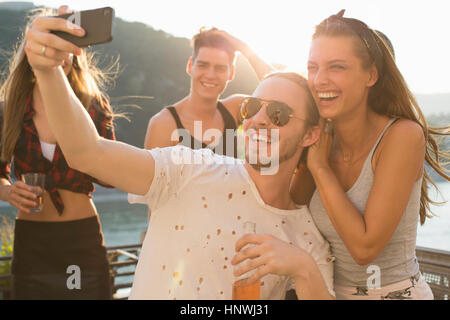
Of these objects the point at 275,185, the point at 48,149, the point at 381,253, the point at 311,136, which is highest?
the point at 311,136

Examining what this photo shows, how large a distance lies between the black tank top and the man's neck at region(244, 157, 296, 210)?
1.23m

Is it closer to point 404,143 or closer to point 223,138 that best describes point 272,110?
point 404,143

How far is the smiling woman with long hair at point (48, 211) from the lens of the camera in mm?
2621

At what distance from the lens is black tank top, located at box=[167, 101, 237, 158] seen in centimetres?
330

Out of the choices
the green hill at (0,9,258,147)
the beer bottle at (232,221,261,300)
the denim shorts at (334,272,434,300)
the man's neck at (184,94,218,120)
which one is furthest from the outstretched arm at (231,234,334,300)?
the green hill at (0,9,258,147)

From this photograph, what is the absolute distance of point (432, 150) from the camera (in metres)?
2.48

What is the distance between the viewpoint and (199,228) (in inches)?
70.2

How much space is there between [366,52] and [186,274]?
141 centimetres

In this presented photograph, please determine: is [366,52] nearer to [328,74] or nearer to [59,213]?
[328,74]

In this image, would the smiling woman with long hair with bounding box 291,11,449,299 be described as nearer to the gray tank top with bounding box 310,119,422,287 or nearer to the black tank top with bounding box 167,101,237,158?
the gray tank top with bounding box 310,119,422,287

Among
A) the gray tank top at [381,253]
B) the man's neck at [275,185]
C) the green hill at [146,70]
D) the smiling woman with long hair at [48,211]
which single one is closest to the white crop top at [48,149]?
the smiling woman with long hair at [48,211]

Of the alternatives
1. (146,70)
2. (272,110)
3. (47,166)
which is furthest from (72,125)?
(146,70)

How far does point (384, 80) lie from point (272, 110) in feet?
2.33
